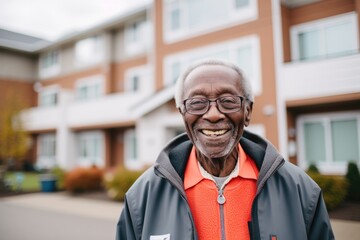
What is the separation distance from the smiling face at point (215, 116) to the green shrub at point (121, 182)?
8.26 m

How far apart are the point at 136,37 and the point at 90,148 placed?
7.60m

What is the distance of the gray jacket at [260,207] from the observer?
1.63 meters

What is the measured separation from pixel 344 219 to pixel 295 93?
14.2ft

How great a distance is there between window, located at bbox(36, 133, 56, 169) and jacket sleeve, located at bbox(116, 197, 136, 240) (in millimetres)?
21264

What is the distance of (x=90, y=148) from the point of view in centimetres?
1909

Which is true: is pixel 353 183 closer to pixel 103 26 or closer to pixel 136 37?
pixel 136 37

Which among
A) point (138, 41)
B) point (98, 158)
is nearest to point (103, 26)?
point (138, 41)

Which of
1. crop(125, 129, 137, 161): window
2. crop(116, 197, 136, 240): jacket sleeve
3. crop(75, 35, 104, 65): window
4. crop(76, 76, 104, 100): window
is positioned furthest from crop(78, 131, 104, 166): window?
crop(116, 197, 136, 240): jacket sleeve

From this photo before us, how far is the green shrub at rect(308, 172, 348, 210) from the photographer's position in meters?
7.34

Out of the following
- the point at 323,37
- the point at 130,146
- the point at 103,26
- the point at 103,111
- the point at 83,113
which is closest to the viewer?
the point at 323,37

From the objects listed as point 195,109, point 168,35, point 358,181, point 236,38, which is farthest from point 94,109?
point 195,109

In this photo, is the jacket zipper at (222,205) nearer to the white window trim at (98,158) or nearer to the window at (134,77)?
the window at (134,77)

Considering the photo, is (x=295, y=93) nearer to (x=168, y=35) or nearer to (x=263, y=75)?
(x=263, y=75)

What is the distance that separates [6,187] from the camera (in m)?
13.1
